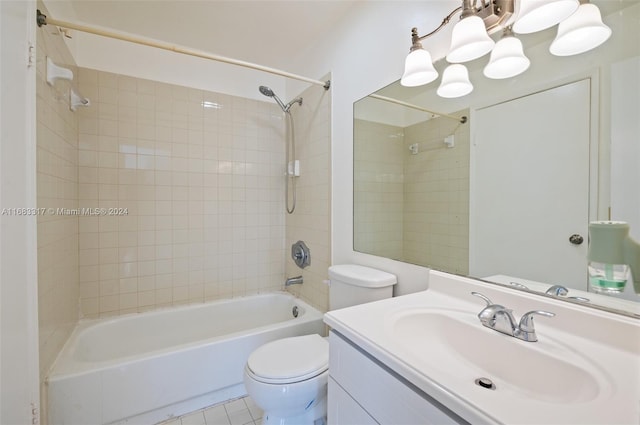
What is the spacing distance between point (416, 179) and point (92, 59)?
7.74 feet

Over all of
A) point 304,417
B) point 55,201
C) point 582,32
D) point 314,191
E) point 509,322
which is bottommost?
point 304,417

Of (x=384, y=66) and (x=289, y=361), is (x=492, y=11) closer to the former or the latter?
(x=384, y=66)

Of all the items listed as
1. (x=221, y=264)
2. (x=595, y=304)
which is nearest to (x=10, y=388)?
(x=221, y=264)

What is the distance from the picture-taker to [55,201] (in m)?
1.44

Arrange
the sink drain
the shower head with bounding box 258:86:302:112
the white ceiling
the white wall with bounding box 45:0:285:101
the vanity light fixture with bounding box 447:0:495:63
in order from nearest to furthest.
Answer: the sink drain < the vanity light fixture with bounding box 447:0:495:63 < the white ceiling < the white wall with bounding box 45:0:285:101 < the shower head with bounding box 258:86:302:112

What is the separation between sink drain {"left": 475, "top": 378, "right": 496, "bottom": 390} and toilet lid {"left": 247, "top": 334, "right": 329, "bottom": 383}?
2.33ft

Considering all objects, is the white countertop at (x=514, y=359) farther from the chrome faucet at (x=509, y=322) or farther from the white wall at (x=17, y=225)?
the white wall at (x=17, y=225)

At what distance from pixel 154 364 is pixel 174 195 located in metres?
1.23

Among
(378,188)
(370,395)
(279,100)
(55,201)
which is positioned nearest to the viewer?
(370,395)

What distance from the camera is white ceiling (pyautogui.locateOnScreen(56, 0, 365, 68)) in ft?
5.46

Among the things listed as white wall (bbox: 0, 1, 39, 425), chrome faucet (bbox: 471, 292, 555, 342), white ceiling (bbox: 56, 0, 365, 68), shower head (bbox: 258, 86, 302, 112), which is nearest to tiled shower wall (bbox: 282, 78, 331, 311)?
shower head (bbox: 258, 86, 302, 112)

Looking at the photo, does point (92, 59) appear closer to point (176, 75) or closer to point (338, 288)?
point (176, 75)

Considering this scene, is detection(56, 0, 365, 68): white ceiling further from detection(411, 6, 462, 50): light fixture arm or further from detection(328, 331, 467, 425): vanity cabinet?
detection(328, 331, 467, 425): vanity cabinet

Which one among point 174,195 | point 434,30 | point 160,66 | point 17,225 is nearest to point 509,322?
point 434,30
